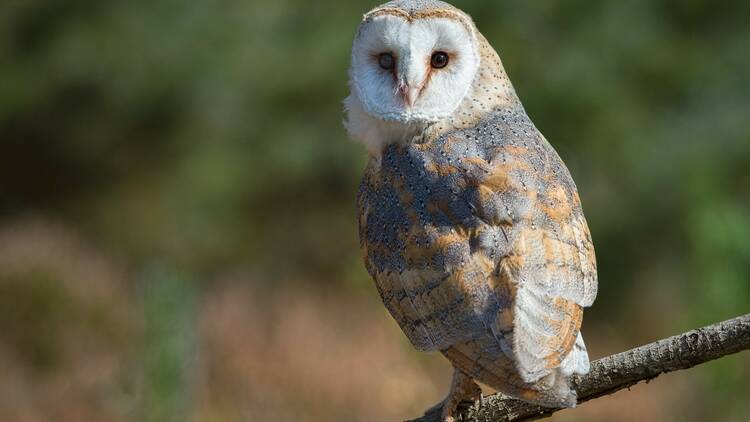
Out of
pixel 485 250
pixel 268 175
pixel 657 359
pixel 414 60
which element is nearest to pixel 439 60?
pixel 414 60

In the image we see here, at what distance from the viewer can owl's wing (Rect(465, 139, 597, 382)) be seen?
107 inches

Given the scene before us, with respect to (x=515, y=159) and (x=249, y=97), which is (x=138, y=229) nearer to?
(x=249, y=97)

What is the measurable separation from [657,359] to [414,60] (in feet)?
3.44

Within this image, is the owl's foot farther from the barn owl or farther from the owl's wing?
the owl's wing

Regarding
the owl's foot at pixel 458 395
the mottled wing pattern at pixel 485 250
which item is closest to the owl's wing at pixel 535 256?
the mottled wing pattern at pixel 485 250

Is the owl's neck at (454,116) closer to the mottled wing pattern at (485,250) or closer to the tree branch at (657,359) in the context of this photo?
the mottled wing pattern at (485,250)

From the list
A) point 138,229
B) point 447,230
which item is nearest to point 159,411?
point 447,230

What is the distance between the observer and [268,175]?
12750mm

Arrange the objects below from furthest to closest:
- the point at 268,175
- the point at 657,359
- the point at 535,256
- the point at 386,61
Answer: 1. the point at 268,175
2. the point at 386,61
3. the point at 535,256
4. the point at 657,359

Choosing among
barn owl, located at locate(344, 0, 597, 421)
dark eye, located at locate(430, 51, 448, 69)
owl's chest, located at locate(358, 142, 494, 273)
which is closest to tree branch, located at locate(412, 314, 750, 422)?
barn owl, located at locate(344, 0, 597, 421)

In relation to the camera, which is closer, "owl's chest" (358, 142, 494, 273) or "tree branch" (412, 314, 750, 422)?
"tree branch" (412, 314, 750, 422)

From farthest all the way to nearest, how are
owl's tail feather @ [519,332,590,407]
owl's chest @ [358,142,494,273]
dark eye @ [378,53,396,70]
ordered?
dark eye @ [378,53,396,70]
owl's chest @ [358,142,494,273]
owl's tail feather @ [519,332,590,407]

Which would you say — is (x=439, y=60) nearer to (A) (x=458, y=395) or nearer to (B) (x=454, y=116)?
(B) (x=454, y=116)

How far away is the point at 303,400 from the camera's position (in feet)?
26.8
